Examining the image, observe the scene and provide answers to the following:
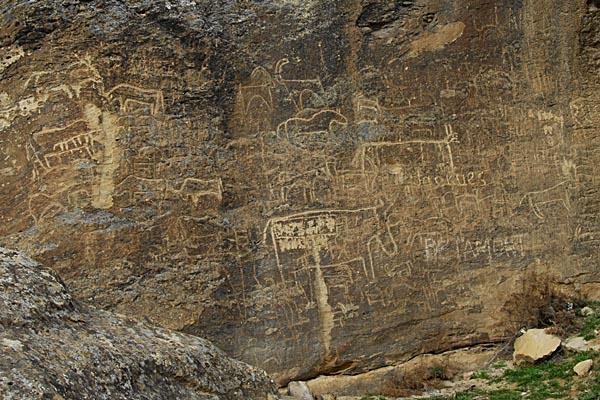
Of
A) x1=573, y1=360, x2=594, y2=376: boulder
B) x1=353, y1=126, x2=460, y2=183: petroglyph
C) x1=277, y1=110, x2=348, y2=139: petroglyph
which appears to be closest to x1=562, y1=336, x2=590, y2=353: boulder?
x1=573, y1=360, x2=594, y2=376: boulder

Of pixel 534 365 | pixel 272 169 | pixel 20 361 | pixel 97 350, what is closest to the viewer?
pixel 20 361

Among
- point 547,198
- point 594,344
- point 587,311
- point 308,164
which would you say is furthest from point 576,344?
point 308,164

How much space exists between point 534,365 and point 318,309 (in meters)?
1.92

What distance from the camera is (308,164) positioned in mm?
7062

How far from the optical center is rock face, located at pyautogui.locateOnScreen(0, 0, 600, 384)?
656 cm

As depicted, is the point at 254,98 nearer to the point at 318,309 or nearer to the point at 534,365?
the point at 318,309

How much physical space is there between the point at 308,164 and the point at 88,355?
4846 mm

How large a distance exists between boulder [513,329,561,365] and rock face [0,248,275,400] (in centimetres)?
422

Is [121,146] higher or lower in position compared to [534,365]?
higher

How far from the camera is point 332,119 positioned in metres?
7.19

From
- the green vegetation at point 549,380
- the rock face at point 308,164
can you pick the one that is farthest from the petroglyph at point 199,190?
the green vegetation at point 549,380

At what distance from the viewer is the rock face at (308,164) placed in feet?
21.5

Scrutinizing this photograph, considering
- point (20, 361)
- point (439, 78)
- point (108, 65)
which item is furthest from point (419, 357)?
point (20, 361)

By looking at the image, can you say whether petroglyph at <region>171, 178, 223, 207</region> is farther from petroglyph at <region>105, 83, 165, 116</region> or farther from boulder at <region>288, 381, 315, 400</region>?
boulder at <region>288, 381, 315, 400</region>
